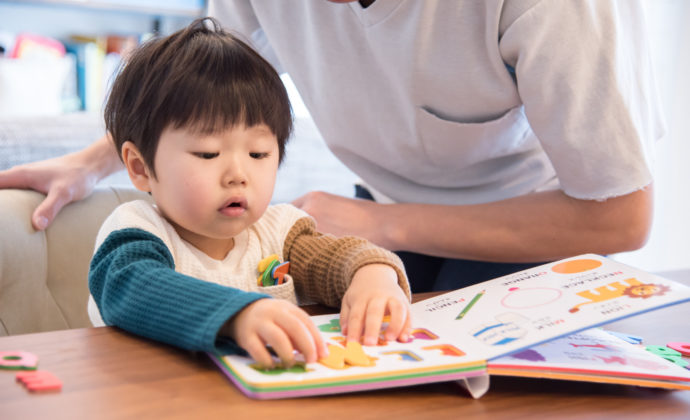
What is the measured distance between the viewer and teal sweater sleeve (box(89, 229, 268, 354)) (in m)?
0.52

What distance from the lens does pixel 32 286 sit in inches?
36.4

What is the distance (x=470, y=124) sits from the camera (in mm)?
985

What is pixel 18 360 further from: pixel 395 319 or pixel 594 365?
pixel 594 365

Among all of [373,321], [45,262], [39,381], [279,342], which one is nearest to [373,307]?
[373,321]

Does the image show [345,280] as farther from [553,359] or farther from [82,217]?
[82,217]

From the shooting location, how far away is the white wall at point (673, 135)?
2.85 meters

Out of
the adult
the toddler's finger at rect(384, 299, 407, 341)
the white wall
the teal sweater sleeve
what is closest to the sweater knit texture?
the teal sweater sleeve

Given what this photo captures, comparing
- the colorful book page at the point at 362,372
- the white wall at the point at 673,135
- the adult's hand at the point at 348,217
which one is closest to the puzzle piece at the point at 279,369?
the colorful book page at the point at 362,372

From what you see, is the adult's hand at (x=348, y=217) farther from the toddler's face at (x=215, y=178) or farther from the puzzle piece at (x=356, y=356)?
the puzzle piece at (x=356, y=356)

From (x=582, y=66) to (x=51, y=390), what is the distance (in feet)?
2.23

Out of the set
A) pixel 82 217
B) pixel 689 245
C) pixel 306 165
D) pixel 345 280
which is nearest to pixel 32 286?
pixel 82 217

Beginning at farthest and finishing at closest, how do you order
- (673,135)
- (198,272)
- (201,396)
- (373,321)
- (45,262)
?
(673,135), (45,262), (198,272), (373,321), (201,396)

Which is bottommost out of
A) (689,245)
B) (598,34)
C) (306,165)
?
(689,245)

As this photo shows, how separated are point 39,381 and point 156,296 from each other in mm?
113
